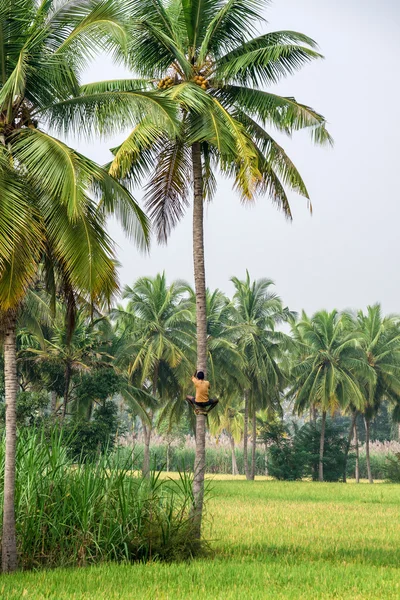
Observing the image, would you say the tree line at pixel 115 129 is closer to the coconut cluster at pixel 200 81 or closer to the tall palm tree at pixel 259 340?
the coconut cluster at pixel 200 81

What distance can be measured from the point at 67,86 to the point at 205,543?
835cm

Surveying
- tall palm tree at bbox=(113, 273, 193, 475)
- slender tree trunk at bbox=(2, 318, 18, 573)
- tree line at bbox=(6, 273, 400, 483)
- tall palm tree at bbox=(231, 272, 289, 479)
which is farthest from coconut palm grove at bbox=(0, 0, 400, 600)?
tall palm tree at bbox=(231, 272, 289, 479)

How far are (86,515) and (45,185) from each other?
5.18 meters

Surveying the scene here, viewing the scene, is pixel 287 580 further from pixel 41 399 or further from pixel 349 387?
pixel 349 387

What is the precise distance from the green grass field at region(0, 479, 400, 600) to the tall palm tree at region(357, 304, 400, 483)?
92.5 feet

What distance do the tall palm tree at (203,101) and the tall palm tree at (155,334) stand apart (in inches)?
868

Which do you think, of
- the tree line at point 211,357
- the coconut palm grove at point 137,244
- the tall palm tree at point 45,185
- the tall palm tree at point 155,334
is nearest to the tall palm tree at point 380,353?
the tree line at point 211,357

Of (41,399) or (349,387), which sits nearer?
(41,399)

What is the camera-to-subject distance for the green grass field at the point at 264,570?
10.9 m

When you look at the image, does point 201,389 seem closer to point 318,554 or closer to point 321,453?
point 318,554

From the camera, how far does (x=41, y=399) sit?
3184cm

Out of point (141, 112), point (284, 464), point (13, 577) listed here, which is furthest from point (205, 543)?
point (284, 464)

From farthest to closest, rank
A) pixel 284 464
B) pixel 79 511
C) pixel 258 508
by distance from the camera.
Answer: pixel 284 464 → pixel 258 508 → pixel 79 511

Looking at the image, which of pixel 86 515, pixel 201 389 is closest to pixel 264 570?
pixel 86 515
